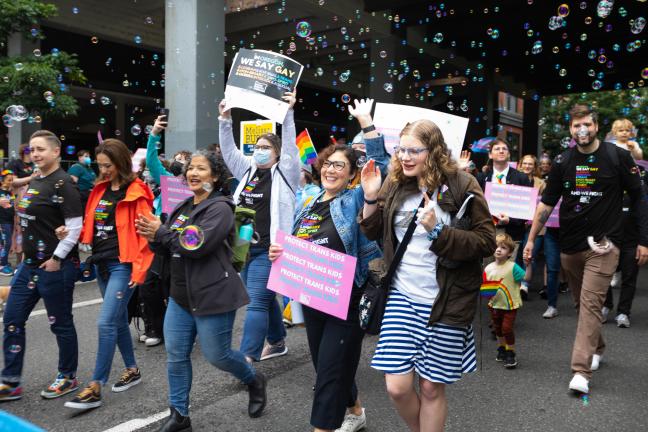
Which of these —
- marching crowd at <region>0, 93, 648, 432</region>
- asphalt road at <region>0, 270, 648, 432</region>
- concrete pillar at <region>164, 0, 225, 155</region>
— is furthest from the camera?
concrete pillar at <region>164, 0, 225, 155</region>

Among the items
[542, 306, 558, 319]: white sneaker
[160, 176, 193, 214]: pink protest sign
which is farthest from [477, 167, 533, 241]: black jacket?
[160, 176, 193, 214]: pink protest sign

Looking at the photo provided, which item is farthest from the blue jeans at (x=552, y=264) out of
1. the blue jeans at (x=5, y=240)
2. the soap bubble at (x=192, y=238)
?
the blue jeans at (x=5, y=240)

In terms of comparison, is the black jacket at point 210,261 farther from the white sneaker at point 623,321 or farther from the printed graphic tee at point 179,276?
the white sneaker at point 623,321

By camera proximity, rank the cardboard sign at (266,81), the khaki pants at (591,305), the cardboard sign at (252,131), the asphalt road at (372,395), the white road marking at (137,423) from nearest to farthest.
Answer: the white road marking at (137,423) → the asphalt road at (372,395) → the khaki pants at (591,305) → the cardboard sign at (266,81) → the cardboard sign at (252,131)

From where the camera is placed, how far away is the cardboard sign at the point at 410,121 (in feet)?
12.0

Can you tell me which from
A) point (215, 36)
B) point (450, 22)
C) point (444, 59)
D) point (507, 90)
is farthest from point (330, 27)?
point (507, 90)

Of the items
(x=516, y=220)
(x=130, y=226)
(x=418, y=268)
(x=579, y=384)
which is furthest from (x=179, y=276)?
(x=516, y=220)

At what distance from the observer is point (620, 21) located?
14.0 metres

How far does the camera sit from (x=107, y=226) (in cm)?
413

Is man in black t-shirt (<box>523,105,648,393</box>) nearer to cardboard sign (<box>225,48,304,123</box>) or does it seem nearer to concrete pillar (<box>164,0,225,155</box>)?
cardboard sign (<box>225,48,304,123</box>)

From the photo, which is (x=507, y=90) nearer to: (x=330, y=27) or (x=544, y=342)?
(x=330, y=27)

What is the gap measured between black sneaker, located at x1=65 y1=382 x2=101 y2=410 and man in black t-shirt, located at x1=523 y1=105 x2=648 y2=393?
10.4ft

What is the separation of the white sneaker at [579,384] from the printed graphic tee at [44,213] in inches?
143

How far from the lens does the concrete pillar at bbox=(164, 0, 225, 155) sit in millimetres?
10617
